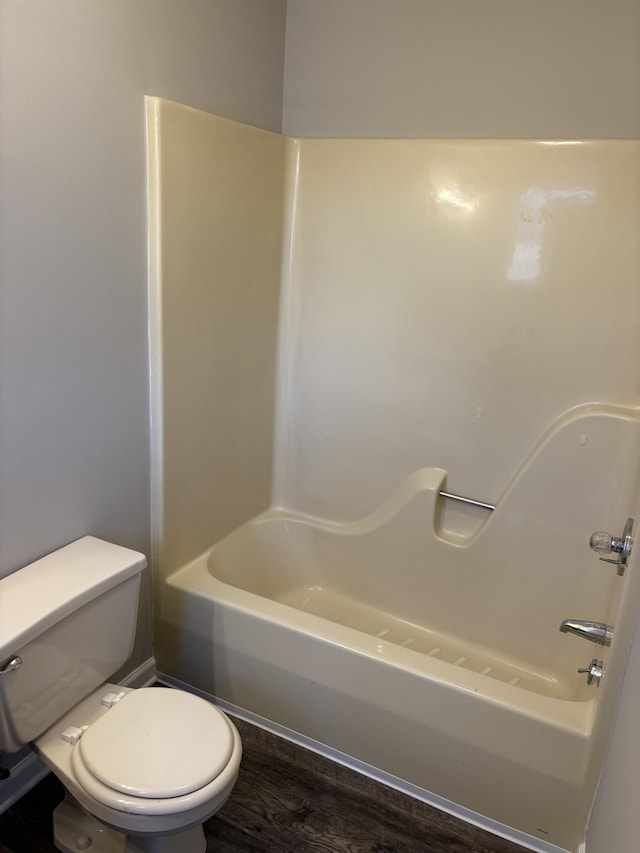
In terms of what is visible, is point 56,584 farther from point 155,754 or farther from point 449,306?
point 449,306

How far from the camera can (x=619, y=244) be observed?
73.7 inches

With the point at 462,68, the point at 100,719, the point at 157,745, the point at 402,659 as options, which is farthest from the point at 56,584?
the point at 462,68

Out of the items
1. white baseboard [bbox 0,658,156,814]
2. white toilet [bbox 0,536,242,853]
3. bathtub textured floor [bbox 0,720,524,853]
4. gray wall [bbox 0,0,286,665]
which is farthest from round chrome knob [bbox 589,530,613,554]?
white baseboard [bbox 0,658,156,814]

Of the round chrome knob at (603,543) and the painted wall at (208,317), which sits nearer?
the round chrome knob at (603,543)

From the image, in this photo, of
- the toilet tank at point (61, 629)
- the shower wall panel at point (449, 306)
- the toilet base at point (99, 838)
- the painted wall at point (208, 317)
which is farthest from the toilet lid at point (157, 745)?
the shower wall panel at point (449, 306)

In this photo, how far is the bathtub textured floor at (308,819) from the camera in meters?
1.62

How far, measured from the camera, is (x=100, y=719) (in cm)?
147

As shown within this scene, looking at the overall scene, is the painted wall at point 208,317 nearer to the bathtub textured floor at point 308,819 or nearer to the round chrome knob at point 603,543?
the bathtub textured floor at point 308,819

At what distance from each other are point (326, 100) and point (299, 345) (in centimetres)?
85

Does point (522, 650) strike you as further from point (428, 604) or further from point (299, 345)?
point (299, 345)

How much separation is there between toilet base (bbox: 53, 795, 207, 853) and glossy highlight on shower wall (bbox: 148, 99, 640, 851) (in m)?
0.48

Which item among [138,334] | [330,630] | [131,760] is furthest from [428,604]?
[138,334]

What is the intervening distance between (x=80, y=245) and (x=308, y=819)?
161 centimetres

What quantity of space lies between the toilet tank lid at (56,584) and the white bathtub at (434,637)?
1.34ft
